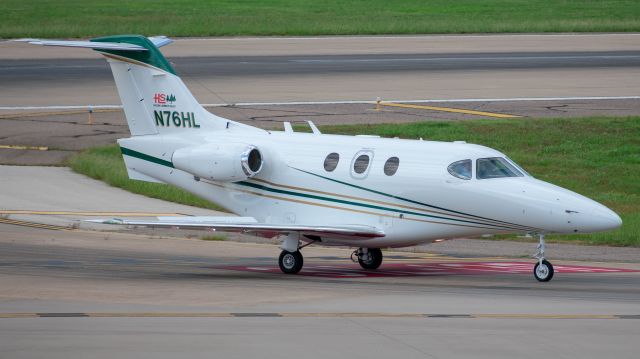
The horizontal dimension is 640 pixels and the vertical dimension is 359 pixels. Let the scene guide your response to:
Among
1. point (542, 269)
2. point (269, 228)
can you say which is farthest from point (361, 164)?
point (542, 269)

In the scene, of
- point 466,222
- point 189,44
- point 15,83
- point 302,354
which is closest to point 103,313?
point 302,354

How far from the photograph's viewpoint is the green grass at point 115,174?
33.6 meters

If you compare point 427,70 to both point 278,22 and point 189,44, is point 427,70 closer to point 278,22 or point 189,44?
point 189,44

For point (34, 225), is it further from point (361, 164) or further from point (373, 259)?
point (361, 164)

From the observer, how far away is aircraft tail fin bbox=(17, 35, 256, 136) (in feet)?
86.2

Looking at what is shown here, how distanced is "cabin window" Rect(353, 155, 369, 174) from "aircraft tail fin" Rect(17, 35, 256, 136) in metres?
3.09

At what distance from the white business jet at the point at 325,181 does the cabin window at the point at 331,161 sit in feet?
0.06

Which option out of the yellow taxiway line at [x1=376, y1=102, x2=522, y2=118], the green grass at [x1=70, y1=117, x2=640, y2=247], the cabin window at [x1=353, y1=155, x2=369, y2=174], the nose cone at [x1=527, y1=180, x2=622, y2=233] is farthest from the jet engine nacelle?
the yellow taxiway line at [x1=376, y1=102, x2=522, y2=118]

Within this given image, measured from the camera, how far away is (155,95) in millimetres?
26516

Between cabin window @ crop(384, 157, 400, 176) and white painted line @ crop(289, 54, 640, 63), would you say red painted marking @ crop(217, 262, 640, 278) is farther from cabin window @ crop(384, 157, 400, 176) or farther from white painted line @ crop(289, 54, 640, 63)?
white painted line @ crop(289, 54, 640, 63)

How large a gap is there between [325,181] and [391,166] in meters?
1.42

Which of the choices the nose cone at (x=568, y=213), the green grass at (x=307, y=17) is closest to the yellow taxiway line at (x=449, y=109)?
the nose cone at (x=568, y=213)

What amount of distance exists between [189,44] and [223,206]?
139 ft

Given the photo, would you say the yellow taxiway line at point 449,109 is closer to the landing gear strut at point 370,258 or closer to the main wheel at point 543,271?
the landing gear strut at point 370,258
